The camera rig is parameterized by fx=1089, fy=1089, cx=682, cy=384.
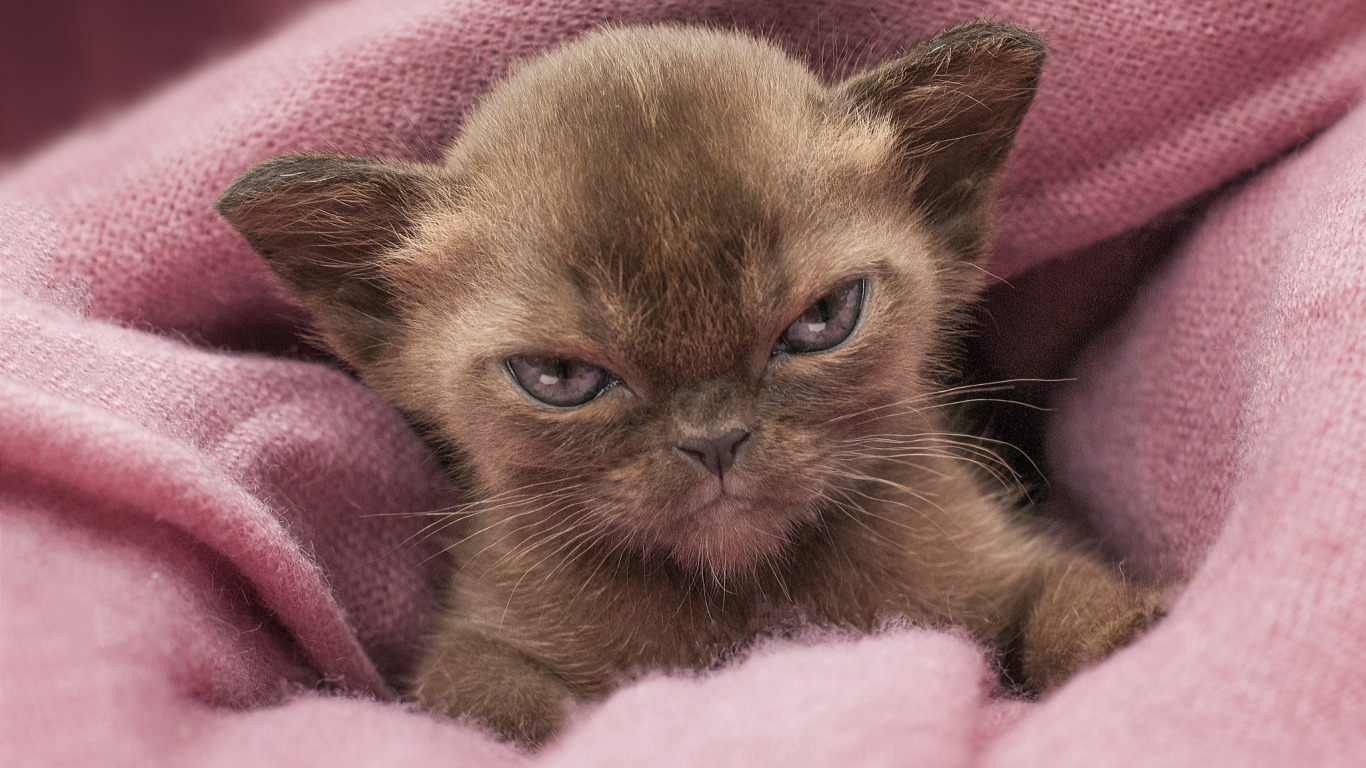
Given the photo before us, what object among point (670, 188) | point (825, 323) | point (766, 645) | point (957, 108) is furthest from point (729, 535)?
point (957, 108)

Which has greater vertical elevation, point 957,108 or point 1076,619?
point 957,108

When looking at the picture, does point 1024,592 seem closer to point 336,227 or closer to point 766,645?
point 766,645

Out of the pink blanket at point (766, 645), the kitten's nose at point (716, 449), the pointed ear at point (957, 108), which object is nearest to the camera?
the pink blanket at point (766, 645)

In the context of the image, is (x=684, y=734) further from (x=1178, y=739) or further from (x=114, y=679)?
(x=114, y=679)

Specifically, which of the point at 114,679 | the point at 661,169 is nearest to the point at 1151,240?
the point at 661,169

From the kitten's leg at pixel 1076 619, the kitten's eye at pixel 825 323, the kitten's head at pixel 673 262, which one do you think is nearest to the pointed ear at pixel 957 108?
the kitten's head at pixel 673 262

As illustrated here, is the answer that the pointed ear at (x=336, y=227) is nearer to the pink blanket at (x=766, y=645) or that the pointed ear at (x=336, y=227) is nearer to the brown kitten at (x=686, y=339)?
the brown kitten at (x=686, y=339)

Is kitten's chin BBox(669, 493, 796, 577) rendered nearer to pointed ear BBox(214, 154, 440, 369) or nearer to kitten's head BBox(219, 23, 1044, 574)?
kitten's head BBox(219, 23, 1044, 574)

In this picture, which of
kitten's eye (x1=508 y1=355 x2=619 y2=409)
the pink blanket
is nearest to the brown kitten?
kitten's eye (x1=508 y1=355 x2=619 y2=409)
